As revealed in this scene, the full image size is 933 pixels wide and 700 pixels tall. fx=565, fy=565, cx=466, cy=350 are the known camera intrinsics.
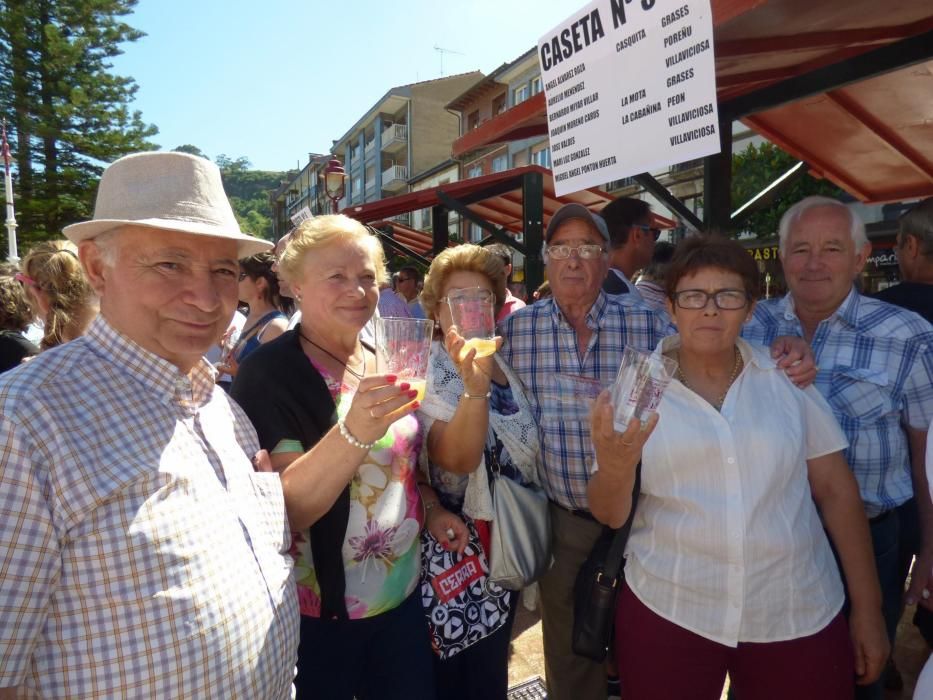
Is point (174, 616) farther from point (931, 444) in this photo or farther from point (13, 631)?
point (931, 444)

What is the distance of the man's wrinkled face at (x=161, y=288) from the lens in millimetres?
1281

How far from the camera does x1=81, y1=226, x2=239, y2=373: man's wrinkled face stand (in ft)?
4.20

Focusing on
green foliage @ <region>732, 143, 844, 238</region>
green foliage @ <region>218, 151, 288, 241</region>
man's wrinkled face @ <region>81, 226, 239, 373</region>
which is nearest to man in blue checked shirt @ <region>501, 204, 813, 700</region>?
man's wrinkled face @ <region>81, 226, 239, 373</region>

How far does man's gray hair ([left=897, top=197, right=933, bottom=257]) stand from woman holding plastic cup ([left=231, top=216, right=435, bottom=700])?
2569 mm

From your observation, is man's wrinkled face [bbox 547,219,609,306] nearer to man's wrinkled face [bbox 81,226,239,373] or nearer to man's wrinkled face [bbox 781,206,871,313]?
man's wrinkled face [bbox 781,206,871,313]

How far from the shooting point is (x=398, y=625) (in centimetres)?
187

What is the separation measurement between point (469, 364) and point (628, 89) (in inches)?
47.0

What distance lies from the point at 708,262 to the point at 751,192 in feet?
42.2

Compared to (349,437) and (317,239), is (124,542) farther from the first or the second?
(317,239)

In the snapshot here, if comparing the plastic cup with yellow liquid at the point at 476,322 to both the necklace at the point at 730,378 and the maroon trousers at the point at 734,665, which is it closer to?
the necklace at the point at 730,378

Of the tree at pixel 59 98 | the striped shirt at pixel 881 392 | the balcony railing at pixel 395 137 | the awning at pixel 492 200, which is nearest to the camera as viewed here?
the striped shirt at pixel 881 392

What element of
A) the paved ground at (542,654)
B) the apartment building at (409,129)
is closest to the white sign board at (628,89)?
the paved ground at (542,654)

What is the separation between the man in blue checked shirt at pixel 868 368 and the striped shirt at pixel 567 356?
0.57 m

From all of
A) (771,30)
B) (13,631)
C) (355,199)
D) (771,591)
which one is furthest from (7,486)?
(355,199)
